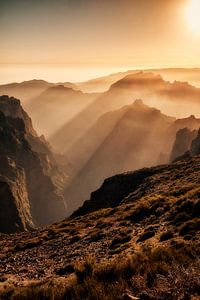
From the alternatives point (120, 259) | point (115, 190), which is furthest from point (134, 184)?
point (120, 259)

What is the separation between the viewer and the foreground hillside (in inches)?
396

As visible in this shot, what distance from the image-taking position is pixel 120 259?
1508 centimetres

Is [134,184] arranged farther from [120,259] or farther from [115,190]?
[120,259]

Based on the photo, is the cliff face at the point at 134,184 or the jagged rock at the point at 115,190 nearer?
the cliff face at the point at 134,184

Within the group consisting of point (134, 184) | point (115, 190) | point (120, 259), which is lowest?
point (115, 190)

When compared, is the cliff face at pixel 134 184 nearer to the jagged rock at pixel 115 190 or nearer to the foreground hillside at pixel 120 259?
the jagged rock at pixel 115 190

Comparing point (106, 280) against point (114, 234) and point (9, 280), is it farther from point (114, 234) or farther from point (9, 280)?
point (114, 234)

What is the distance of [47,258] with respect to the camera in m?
22.4

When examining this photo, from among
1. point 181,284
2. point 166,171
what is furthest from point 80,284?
point 166,171

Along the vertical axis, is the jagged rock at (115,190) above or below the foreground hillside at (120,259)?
below

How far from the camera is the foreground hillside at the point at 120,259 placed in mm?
10047

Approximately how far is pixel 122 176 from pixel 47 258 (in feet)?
128

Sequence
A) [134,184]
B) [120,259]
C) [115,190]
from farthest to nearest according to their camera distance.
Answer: [115,190], [134,184], [120,259]

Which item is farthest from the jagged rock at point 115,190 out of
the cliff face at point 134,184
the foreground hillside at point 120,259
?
the foreground hillside at point 120,259
